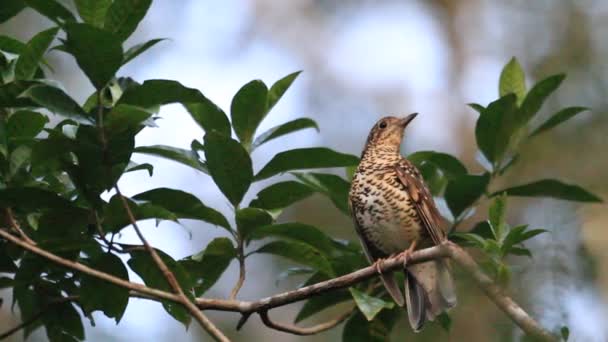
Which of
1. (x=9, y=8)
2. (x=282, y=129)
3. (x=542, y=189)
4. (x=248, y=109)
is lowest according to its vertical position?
(x=542, y=189)

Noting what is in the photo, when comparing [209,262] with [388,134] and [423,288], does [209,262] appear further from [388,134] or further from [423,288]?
[388,134]

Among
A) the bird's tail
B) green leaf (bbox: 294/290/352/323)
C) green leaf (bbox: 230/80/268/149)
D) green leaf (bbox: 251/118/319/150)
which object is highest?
green leaf (bbox: 230/80/268/149)

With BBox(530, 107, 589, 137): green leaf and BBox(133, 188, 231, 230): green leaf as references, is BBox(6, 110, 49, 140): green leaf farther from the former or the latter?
BBox(530, 107, 589, 137): green leaf

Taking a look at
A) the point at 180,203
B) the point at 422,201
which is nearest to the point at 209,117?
the point at 180,203

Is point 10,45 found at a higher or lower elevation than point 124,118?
higher

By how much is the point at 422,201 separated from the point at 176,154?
154cm

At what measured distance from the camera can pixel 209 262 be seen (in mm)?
3158

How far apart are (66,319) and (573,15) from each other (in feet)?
30.4

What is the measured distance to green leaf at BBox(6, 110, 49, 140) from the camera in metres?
2.78

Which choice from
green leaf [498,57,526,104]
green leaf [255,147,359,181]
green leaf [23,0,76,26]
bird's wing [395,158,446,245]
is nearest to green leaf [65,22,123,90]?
green leaf [23,0,76,26]

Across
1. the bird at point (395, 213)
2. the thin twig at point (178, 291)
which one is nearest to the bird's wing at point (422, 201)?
the bird at point (395, 213)

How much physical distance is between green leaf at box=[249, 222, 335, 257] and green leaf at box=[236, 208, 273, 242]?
0.07 feet

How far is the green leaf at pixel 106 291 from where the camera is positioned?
8.98 feet

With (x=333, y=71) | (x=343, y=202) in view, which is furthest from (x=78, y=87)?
(x=343, y=202)
